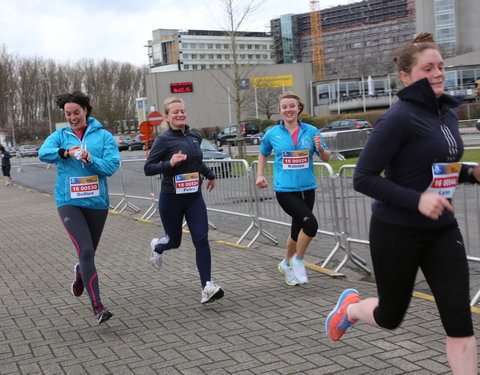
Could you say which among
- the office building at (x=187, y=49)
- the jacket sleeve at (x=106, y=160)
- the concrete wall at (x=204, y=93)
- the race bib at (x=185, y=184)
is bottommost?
the race bib at (x=185, y=184)

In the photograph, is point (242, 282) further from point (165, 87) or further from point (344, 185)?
point (165, 87)

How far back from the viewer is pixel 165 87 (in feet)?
224

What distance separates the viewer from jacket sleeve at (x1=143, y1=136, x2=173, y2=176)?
5.68m

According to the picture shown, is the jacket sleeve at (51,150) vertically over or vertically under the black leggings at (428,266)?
over

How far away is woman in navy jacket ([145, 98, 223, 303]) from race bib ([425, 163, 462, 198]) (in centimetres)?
296

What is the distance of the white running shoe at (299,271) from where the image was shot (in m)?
6.00

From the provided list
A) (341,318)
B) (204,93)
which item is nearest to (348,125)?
(204,93)

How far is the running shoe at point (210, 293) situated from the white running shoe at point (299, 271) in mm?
906

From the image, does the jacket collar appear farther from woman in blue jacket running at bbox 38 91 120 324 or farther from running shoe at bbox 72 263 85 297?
running shoe at bbox 72 263 85 297

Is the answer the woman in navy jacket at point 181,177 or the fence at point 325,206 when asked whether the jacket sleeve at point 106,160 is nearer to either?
the woman in navy jacket at point 181,177

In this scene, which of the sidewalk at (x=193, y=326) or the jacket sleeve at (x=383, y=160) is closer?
the jacket sleeve at (x=383, y=160)

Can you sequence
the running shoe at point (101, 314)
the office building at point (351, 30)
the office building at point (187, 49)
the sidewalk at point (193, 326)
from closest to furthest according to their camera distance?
the sidewalk at point (193, 326) < the running shoe at point (101, 314) < the office building at point (351, 30) < the office building at point (187, 49)

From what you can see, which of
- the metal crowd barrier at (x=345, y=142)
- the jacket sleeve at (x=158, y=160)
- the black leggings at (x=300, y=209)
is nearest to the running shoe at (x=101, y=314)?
the jacket sleeve at (x=158, y=160)

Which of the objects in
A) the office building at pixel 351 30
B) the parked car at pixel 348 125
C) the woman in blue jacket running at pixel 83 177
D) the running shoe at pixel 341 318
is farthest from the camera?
the office building at pixel 351 30
